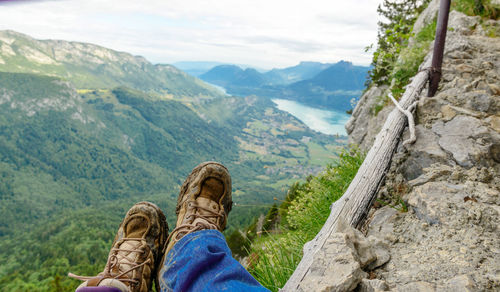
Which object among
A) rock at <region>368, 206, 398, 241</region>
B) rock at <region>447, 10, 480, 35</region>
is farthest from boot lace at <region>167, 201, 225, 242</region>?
rock at <region>447, 10, 480, 35</region>

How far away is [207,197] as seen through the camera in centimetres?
383

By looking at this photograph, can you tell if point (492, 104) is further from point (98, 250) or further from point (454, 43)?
point (98, 250)

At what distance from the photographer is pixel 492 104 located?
312cm

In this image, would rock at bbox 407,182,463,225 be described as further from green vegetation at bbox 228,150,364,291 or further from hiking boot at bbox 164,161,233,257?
hiking boot at bbox 164,161,233,257

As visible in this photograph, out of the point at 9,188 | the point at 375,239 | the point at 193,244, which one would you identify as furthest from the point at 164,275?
the point at 9,188

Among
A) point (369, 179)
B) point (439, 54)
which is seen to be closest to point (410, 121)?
point (369, 179)

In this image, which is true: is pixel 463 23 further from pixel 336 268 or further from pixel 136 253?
pixel 136 253

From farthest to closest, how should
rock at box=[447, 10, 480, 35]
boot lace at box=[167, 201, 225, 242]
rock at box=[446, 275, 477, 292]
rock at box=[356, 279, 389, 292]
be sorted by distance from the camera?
rock at box=[447, 10, 480, 35]
boot lace at box=[167, 201, 225, 242]
rock at box=[356, 279, 389, 292]
rock at box=[446, 275, 477, 292]

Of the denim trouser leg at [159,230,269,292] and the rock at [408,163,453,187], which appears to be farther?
the rock at [408,163,453,187]

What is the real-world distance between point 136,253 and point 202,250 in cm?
156

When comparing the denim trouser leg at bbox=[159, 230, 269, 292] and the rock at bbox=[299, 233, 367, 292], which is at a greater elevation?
the rock at bbox=[299, 233, 367, 292]

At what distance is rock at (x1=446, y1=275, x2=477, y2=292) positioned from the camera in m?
1.49

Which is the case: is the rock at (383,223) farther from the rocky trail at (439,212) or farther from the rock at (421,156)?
the rock at (421,156)

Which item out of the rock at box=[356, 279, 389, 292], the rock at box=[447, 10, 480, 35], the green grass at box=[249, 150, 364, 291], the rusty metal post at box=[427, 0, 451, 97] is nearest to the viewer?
the rock at box=[356, 279, 389, 292]
